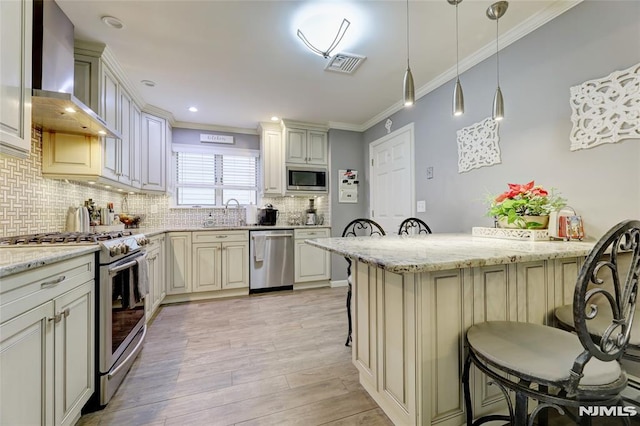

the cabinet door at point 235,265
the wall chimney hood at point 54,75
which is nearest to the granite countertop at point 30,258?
the wall chimney hood at point 54,75

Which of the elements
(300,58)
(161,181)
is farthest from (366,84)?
(161,181)

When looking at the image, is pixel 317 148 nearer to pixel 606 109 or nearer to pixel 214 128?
pixel 214 128

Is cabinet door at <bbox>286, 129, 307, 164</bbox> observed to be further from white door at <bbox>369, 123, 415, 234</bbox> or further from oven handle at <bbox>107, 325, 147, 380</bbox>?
oven handle at <bbox>107, 325, 147, 380</bbox>

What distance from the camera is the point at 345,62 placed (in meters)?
2.53

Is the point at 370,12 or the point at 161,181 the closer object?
the point at 370,12

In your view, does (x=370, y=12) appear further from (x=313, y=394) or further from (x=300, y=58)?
(x=313, y=394)

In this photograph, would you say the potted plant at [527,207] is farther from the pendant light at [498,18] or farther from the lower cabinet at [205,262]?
the lower cabinet at [205,262]

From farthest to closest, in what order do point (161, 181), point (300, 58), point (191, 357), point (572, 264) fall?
point (161, 181)
point (300, 58)
point (191, 357)
point (572, 264)

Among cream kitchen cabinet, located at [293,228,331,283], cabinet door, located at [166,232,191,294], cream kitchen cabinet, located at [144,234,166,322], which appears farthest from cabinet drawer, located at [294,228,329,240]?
cream kitchen cabinet, located at [144,234,166,322]

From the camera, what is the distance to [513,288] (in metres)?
1.35

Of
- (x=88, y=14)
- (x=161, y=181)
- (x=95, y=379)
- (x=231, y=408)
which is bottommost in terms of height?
(x=231, y=408)

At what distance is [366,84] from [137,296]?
9.75ft

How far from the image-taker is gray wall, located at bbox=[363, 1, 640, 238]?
→ 159 centimetres

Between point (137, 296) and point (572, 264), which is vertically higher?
point (572, 264)
